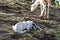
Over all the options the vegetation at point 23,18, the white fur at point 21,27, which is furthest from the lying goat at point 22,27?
the vegetation at point 23,18

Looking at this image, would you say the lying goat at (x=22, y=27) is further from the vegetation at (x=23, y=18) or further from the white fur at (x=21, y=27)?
the vegetation at (x=23, y=18)

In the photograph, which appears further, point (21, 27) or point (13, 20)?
point (13, 20)

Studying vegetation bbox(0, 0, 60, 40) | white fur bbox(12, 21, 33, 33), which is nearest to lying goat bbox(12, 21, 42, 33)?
white fur bbox(12, 21, 33, 33)

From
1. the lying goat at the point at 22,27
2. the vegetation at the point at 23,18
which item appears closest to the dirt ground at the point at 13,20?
the vegetation at the point at 23,18

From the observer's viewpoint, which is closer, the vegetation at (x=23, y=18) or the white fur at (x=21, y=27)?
the vegetation at (x=23, y=18)

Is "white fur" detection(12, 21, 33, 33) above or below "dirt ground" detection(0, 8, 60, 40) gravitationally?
above

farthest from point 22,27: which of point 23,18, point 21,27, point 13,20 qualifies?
point 23,18

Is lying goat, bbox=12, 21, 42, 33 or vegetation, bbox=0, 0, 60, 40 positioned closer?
vegetation, bbox=0, 0, 60, 40

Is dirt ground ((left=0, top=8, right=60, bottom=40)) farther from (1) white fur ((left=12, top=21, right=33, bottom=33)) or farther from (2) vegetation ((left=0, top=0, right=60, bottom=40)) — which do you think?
(1) white fur ((left=12, top=21, right=33, bottom=33))

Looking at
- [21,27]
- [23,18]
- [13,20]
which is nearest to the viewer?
[21,27]

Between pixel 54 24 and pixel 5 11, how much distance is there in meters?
1.83

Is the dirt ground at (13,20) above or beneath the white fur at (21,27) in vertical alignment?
beneath

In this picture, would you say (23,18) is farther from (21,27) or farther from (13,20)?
(21,27)

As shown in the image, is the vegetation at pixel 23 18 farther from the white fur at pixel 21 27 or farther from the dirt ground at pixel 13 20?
the white fur at pixel 21 27
